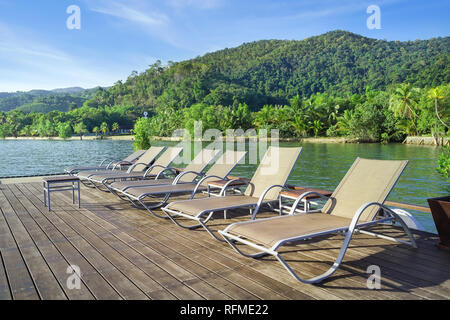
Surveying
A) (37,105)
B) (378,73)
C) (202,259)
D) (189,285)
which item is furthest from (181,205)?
(37,105)

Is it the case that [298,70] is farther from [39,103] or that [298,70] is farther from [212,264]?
[39,103]

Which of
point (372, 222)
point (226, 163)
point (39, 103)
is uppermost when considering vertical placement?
point (39, 103)

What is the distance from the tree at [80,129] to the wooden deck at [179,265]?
8053 cm

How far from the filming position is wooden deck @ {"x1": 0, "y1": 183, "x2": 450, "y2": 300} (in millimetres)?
2180

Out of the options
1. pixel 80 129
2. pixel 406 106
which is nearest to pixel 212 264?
pixel 406 106

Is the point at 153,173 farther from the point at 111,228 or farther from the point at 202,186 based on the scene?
the point at 111,228

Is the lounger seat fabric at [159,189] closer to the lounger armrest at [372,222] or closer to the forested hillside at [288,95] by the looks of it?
the lounger armrest at [372,222]

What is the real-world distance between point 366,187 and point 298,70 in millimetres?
70099

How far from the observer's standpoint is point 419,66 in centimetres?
5028

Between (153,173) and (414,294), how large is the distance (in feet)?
16.4

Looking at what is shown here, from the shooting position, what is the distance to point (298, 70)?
69.3 metres

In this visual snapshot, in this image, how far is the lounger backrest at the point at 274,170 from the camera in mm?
4059

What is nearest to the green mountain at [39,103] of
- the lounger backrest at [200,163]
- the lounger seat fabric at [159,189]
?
the lounger backrest at [200,163]

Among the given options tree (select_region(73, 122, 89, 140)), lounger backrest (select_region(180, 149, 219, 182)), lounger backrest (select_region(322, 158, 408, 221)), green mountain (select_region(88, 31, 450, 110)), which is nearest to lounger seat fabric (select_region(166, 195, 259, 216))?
lounger backrest (select_region(322, 158, 408, 221))
